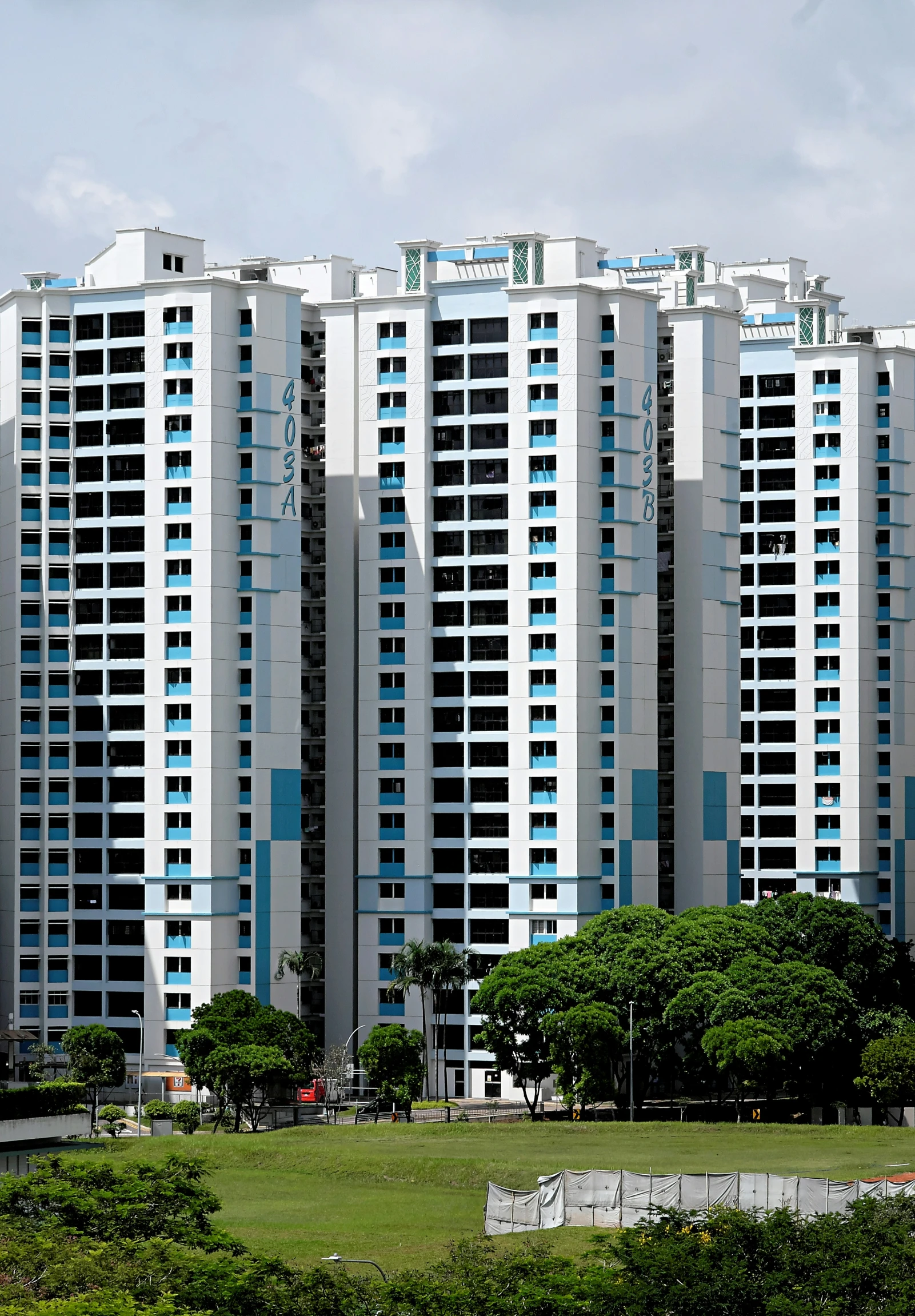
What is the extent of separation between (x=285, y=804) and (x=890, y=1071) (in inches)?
1517

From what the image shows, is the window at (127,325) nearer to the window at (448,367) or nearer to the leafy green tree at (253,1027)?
the window at (448,367)

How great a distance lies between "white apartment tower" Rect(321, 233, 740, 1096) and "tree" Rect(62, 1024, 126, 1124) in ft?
55.0

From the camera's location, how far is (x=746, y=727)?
149625mm

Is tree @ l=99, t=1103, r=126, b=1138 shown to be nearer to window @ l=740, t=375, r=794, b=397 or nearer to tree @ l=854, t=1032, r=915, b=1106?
tree @ l=854, t=1032, r=915, b=1106

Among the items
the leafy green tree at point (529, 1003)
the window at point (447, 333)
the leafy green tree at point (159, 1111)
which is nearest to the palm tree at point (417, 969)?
the leafy green tree at point (529, 1003)

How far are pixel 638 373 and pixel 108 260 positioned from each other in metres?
32.8

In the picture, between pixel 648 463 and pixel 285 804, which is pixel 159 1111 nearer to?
pixel 285 804

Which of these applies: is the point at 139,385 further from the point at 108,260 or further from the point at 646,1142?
the point at 646,1142

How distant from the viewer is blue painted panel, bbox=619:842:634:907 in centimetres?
12719

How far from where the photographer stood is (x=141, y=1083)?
390 feet

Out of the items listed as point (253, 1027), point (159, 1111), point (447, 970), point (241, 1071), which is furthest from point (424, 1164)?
point (447, 970)

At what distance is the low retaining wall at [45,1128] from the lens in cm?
8625

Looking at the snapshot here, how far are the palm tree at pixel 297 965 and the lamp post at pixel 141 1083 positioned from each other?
8075 mm

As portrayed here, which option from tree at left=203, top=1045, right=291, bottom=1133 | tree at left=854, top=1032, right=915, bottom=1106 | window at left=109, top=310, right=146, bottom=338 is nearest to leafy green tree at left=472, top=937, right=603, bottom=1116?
tree at left=203, top=1045, right=291, bottom=1133
